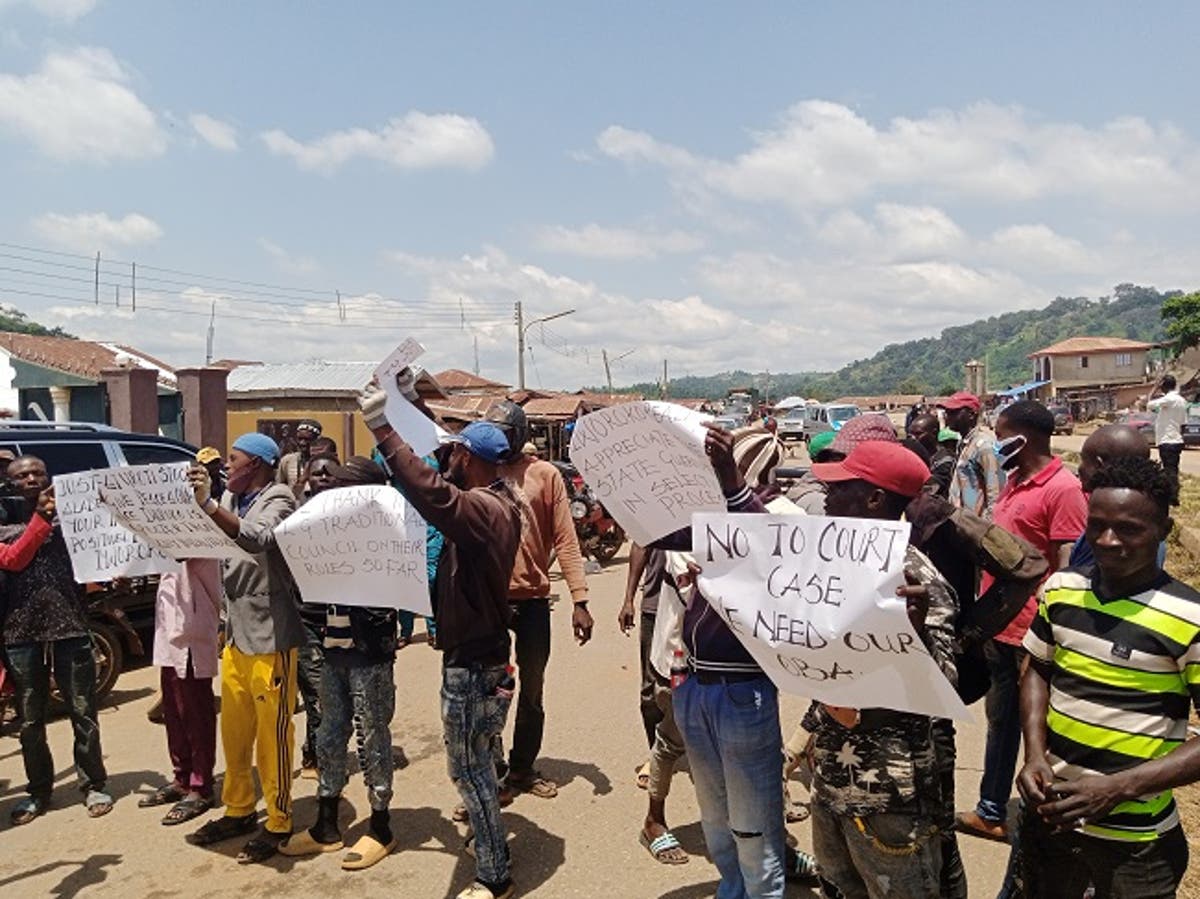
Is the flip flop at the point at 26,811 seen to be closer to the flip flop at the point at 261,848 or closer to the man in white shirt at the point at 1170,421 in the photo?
the flip flop at the point at 261,848

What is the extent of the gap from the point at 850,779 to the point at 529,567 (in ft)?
8.58

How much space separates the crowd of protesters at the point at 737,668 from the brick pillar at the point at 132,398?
37.3 feet

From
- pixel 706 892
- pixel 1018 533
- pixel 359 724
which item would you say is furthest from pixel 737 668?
pixel 359 724

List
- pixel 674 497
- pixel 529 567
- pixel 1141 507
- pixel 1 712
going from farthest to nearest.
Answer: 1. pixel 1 712
2. pixel 529 567
3. pixel 674 497
4. pixel 1141 507

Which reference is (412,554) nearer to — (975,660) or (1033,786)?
(975,660)

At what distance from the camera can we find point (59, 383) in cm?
1916

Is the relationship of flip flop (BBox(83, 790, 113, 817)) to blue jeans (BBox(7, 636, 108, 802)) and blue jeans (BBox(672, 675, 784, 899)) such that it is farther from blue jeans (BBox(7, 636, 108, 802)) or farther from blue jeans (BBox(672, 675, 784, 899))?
blue jeans (BBox(672, 675, 784, 899))

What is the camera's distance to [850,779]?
241cm

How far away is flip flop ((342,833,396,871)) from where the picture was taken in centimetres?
393

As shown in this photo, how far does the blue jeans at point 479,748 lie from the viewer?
3.52m

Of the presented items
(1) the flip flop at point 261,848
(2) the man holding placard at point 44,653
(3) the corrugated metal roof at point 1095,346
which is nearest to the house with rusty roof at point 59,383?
(2) the man holding placard at point 44,653

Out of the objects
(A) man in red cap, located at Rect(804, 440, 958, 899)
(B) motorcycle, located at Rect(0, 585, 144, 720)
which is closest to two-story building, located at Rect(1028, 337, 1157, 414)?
(B) motorcycle, located at Rect(0, 585, 144, 720)

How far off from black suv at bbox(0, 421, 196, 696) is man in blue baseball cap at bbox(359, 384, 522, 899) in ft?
12.9

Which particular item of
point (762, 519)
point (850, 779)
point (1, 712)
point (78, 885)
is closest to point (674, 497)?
point (762, 519)
